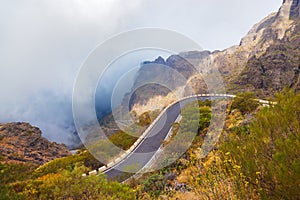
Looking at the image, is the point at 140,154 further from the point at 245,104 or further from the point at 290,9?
the point at 290,9

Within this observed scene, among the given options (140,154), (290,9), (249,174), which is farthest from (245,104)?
(290,9)

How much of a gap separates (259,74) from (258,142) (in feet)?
138

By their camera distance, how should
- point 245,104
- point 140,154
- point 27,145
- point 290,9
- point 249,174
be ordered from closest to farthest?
point 249,174, point 140,154, point 245,104, point 27,145, point 290,9

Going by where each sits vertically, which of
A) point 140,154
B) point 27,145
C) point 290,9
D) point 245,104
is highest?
point 290,9

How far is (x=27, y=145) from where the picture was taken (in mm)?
27203

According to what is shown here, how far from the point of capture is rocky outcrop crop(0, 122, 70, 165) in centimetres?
2533

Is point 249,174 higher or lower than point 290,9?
lower

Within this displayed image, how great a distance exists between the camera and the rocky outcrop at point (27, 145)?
2533 centimetres

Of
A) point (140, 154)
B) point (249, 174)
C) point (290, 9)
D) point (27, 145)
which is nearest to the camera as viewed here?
point (249, 174)

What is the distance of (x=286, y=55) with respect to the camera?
45.5 m

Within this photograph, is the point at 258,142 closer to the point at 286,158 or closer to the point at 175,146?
the point at 286,158

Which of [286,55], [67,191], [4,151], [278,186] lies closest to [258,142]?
[278,186]

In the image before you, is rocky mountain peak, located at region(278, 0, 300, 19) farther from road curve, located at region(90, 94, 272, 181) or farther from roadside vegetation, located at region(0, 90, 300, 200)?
roadside vegetation, located at region(0, 90, 300, 200)

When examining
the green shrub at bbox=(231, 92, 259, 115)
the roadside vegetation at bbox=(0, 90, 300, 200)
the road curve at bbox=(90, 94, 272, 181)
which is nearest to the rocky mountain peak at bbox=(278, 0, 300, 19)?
the green shrub at bbox=(231, 92, 259, 115)
